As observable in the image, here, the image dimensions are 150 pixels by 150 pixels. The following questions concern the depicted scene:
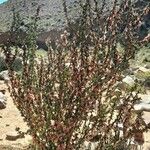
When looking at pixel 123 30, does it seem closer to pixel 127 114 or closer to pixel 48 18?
pixel 127 114

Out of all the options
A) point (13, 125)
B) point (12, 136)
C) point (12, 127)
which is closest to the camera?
point (12, 136)

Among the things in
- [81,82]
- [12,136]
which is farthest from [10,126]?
[81,82]

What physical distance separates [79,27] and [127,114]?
1145mm

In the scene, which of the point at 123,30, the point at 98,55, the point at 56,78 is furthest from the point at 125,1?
the point at 56,78

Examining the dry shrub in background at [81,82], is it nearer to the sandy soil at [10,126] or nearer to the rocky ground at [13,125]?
the rocky ground at [13,125]

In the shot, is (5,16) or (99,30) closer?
(99,30)

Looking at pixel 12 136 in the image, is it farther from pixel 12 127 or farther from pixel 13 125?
pixel 13 125

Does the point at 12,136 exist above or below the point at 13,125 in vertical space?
above

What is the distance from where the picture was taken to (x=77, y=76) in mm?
5098

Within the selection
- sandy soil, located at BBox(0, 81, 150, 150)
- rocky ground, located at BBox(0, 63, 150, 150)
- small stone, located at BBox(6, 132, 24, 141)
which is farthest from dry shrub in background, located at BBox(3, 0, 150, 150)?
small stone, located at BBox(6, 132, 24, 141)

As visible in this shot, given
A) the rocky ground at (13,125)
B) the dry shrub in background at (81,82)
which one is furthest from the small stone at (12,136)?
the dry shrub in background at (81,82)

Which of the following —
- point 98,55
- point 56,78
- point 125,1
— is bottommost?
point 56,78

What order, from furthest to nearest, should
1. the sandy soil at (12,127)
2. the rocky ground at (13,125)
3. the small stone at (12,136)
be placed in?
the small stone at (12,136), the rocky ground at (13,125), the sandy soil at (12,127)

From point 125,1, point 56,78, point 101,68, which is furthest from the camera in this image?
point 56,78
